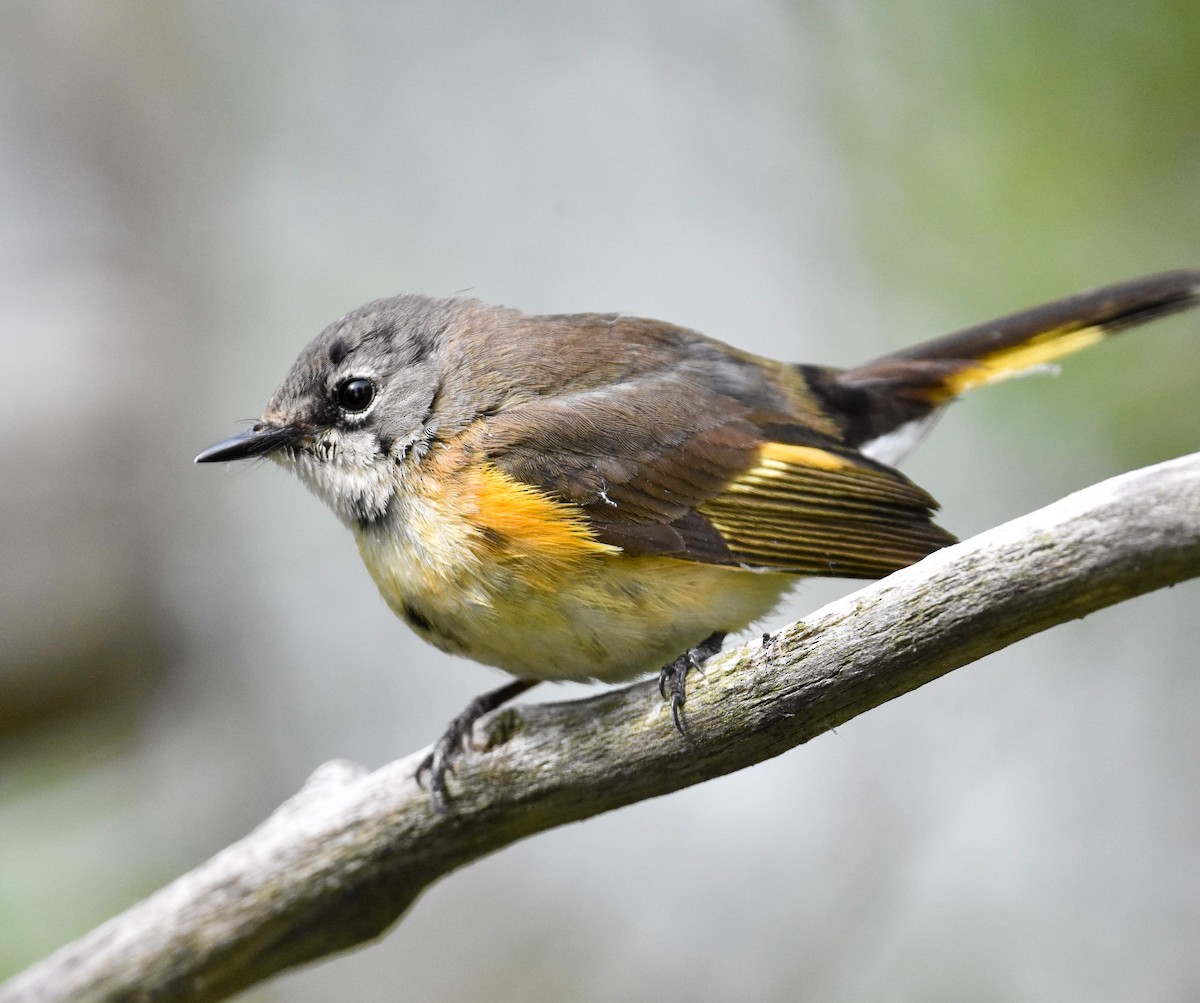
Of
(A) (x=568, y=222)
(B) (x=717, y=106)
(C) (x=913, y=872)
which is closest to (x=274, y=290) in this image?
(A) (x=568, y=222)

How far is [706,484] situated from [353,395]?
96cm

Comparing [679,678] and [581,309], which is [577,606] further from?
[581,309]

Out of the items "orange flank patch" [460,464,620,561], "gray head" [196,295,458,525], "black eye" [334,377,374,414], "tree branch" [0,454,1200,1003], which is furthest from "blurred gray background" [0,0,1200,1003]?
"black eye" [334,377,374,414]

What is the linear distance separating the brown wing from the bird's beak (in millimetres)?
561

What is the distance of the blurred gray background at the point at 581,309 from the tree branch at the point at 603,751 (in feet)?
5.45

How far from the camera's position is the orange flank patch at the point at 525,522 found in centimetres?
258

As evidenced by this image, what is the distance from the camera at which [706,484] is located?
2.83m

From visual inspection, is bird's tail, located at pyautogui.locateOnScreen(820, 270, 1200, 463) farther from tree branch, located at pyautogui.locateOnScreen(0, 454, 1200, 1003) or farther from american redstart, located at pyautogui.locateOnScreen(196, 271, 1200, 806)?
tree branch, located at pyautogui.locateOnScreen(0, 454, 1200, 1003)

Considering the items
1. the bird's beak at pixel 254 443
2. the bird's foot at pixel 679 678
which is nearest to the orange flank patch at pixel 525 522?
the bird's foot at pixel 679 678

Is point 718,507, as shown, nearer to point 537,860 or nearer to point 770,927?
point 770,927

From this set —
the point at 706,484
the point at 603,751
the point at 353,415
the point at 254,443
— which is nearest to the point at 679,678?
the point at 603,751

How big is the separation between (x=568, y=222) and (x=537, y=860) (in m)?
2.97

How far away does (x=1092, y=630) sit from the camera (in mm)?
4398

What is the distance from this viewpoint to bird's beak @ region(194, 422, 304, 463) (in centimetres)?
299
